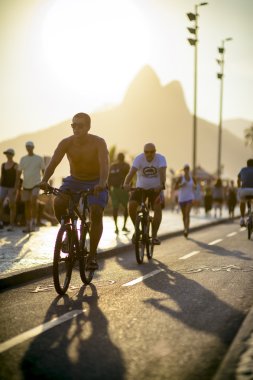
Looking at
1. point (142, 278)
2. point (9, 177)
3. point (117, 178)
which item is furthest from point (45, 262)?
point (117, 178)

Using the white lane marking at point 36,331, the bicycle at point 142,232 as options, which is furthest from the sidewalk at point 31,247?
the white lane marking at point 36,331

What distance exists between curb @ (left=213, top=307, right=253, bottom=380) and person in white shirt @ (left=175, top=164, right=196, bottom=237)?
1115 cm

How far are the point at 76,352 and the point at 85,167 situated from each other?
3241 mm

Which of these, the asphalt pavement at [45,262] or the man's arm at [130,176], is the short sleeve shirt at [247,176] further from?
the man's arm at [130,176]

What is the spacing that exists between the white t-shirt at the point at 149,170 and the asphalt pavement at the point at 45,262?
1.49 m

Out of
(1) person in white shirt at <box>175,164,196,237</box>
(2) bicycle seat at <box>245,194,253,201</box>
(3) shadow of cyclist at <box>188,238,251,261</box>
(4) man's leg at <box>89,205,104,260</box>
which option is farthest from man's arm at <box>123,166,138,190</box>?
(1) person in white shirt at <box>175,164,196,237</box>

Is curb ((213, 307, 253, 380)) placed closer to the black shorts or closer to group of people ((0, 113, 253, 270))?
group of people ((0, 113, 253, 270))

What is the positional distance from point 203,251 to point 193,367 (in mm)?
8266

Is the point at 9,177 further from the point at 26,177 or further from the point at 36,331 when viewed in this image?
the point at 36,331

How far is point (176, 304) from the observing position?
20.8 feet

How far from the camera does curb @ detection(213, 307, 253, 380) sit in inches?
150

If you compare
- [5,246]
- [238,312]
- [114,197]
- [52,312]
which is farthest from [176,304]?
[114,197]

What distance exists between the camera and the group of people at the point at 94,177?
7320mm

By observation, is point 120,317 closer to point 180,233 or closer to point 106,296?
point 106,296
